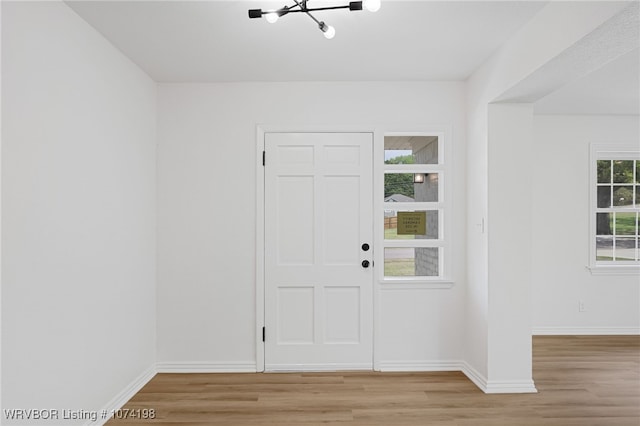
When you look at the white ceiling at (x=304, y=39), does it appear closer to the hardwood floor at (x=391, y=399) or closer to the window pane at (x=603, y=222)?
the hardwood floor at (x=391, y=399)

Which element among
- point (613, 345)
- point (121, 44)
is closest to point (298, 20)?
point (121, 44)

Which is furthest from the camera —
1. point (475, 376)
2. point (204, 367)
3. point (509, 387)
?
point (204, 367)

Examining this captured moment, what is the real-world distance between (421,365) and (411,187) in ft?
5.31

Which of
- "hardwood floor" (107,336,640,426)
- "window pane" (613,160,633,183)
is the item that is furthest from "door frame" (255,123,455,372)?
"window pane" (613,160,633,183)

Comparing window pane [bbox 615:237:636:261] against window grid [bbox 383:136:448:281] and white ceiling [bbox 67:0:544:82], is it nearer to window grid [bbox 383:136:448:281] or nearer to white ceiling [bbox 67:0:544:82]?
window grid [bbox 383:136:448:281]

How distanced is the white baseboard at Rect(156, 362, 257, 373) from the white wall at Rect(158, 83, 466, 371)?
2cm

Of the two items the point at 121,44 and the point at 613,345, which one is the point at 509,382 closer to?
the point at 613,345

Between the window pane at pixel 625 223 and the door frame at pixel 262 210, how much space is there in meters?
3.30

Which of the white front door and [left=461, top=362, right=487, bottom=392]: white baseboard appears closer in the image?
[left=461, top=362, right=487, bottom=392]: white baseboard

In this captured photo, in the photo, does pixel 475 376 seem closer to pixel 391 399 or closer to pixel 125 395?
pixel 391 399

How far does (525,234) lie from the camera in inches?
133

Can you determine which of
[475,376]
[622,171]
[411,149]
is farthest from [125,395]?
[622,171]

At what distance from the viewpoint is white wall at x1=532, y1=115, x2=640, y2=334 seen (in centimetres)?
495

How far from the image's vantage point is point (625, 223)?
5.11 metres
